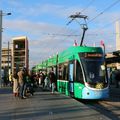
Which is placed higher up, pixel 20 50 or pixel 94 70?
pixel 20 50

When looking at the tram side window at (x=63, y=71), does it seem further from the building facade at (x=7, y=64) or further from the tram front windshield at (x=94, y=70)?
the building facade at (x=7, y=64)

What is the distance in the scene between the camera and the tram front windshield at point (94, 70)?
26.3 meters

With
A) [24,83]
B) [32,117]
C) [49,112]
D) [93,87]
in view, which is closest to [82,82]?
[93,87]

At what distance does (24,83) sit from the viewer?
26.4m

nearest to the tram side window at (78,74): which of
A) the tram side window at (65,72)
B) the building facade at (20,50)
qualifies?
the tram side window at (65,72)

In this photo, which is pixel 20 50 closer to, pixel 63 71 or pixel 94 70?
pixel 63 71

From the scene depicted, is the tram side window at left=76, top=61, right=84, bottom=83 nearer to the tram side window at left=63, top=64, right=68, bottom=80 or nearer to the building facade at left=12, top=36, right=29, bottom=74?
the tram side window at left=63, top=64, right=68, bottom=80

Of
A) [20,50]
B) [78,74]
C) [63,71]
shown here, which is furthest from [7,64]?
[78,74]

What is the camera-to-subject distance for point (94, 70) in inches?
1041

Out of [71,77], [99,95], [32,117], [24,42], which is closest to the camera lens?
[32,117]

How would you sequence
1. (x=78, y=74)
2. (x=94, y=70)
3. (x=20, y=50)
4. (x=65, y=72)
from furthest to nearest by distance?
(x=20, y=50)
(x=65, y=72)
(x=78, y=74)
(x=94, y=70)

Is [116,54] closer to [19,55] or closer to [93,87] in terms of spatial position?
[93,87]

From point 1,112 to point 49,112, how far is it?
1813 millimetres

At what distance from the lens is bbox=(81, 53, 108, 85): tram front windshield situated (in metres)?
26.3
